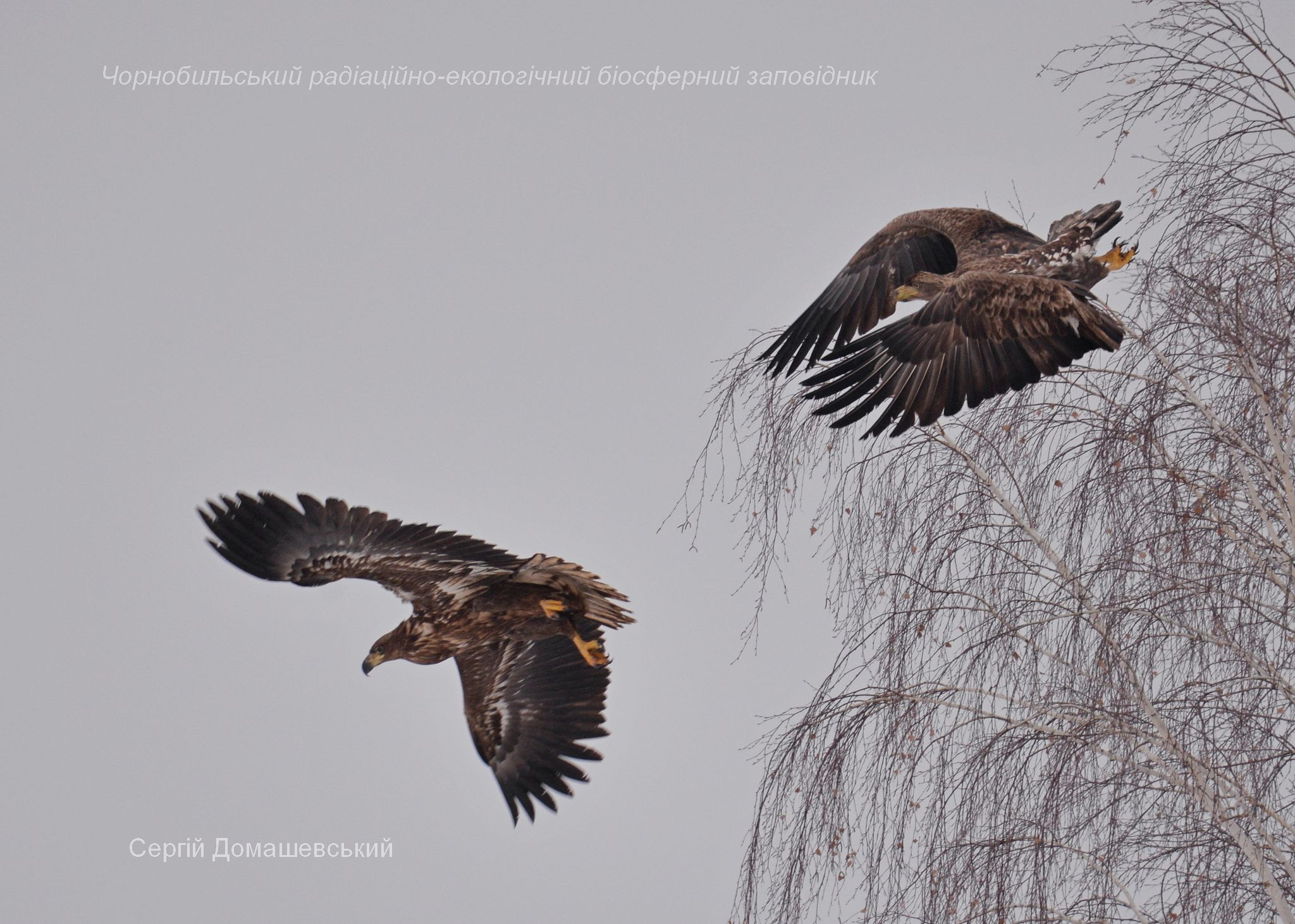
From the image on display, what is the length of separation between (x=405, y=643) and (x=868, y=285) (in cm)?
267

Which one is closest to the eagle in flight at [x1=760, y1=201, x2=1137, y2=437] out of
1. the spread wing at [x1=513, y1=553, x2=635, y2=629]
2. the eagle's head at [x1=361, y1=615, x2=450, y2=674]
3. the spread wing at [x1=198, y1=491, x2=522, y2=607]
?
the spread wing at [x1=513, y1=553, x2=635, y2=629]

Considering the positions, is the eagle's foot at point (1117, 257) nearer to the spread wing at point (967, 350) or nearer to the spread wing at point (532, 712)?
the spread wing at point (967, 350)

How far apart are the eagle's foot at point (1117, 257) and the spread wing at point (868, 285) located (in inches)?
28.1

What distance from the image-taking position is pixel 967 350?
17.1 ft

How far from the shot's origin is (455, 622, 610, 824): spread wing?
266 inches

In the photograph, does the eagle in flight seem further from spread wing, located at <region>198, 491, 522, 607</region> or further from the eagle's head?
the eagle's head

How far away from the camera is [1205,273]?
4.56 metres

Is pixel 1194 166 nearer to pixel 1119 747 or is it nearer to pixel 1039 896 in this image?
pixel 1119 747

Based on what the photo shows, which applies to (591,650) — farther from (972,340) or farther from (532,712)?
(972,340)

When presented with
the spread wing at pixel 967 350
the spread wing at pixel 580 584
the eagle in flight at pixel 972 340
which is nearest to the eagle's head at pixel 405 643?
the spread wing at pixel 580 584

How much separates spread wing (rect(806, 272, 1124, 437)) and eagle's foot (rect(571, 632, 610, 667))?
1.63m

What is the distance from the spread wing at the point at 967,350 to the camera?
16.8ft

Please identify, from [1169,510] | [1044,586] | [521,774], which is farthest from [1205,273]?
[521,774]

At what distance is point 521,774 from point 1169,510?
3.66 metres
